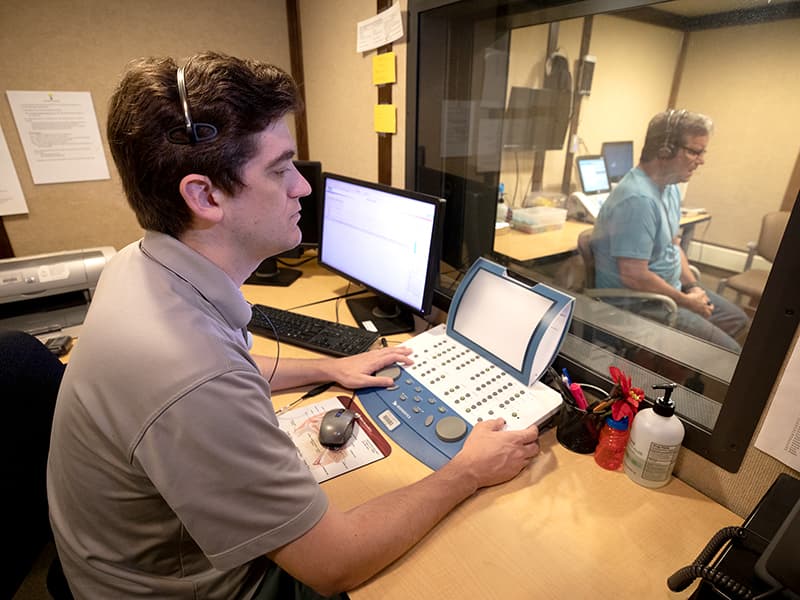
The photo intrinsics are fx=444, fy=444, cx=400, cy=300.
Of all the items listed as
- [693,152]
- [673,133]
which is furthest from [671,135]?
[693,152]

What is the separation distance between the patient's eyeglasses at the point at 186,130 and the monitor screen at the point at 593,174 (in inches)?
113

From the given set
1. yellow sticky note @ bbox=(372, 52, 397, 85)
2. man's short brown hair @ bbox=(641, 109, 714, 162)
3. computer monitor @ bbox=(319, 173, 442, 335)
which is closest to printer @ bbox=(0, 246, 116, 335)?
computer monitor @ bbox=(319, 173, 442, 335)

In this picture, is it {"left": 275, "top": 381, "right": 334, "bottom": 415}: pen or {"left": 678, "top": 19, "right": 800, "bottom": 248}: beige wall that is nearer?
{"left": 275, "top": 381, "right": 334, "bottom": 415}: pen

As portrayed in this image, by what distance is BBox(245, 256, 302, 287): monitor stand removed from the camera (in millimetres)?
1729

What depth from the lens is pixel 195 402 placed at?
547 mm

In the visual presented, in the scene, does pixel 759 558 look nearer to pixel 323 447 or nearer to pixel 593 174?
pixel 323 447

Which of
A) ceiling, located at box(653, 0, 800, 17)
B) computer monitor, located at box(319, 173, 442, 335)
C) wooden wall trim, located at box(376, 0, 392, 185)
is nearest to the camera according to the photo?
computer monitor, located at box(319, 173, 442, 335)

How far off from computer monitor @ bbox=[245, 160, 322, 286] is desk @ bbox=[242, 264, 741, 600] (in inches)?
41.1

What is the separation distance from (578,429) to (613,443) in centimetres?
8

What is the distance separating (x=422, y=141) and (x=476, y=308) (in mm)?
614

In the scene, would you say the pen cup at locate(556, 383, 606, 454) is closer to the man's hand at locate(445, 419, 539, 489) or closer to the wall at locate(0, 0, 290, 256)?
the man's hand at locate(445, 419, 539, 489)

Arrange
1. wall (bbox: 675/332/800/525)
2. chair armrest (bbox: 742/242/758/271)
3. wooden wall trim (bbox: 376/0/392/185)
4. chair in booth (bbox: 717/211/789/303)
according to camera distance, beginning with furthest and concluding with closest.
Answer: chair armrest (bbox: 742/242/758/271)
chair in booth (bbox: 717/211/789/303)
wooden wall trim (bbox: 376/0/392/185)
wall (bbox: 675/332/800/525)

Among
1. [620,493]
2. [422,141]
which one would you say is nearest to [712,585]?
[620,493]

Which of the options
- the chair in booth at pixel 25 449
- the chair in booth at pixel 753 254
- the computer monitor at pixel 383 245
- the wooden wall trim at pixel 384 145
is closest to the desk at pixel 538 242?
the wooden wall trim at pixel 384 145
